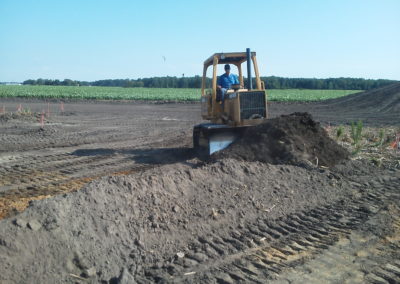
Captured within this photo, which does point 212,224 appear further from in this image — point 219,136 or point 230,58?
point 230,58

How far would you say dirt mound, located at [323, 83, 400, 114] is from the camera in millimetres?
30016

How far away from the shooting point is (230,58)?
35.9 ft

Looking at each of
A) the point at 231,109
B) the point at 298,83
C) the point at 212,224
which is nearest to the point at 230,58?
the point at 231,109

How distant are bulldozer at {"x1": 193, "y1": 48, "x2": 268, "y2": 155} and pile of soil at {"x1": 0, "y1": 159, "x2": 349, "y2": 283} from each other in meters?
2.85

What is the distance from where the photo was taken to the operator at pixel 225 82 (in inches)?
424

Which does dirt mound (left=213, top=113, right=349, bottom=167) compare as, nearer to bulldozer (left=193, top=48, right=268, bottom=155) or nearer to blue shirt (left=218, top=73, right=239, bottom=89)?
bulldozer (left=193, top=48, right=268, bottom=155)

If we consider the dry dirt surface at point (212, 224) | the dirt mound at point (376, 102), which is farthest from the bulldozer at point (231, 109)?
the dirt mound at point (376, 102)

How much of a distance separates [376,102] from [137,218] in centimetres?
3238

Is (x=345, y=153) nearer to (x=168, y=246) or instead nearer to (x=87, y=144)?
(x=168, y=246)

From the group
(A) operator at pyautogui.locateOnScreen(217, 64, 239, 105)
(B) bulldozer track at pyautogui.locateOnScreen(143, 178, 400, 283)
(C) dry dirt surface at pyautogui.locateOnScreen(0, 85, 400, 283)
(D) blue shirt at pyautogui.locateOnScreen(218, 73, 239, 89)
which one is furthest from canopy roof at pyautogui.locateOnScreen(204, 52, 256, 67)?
(B) bulldozer track at pyautogui.locateOnScreen(143, 178, 400, 283)

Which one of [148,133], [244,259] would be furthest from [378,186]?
[148,133]

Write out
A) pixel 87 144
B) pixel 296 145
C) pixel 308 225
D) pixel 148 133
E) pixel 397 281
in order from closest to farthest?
1. pixel 397 281
2. pixel 308 225
3. pixel 296 145
4. pixel 87 144
5. pixel 148 133

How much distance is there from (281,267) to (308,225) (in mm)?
1506

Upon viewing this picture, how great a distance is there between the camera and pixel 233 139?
10.2 m
